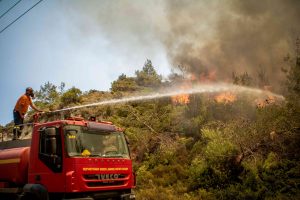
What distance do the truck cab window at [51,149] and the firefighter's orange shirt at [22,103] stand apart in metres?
3.54

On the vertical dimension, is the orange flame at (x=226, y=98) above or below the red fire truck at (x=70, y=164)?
above

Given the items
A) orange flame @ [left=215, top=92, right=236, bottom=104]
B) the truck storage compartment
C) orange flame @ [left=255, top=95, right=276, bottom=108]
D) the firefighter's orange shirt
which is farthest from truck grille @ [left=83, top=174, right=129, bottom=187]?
orange flame @ [left=215, top=92, right=236, bottom=104]

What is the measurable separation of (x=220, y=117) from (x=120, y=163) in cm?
958

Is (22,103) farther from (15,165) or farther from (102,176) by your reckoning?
(102,176)

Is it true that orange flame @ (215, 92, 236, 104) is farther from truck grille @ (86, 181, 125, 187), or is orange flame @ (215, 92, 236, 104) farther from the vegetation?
truck grille @ (86, 181, 125, 187)

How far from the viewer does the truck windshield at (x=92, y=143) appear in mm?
7812

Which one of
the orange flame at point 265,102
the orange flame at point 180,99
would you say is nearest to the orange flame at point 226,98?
the orange flame at point 265,102

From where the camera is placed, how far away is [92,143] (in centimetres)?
821

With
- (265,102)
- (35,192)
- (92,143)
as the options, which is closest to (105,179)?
(92,143)

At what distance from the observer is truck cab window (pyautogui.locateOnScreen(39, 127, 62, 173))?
7.67 meters

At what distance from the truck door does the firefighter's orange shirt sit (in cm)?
338

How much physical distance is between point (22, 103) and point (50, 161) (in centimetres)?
421

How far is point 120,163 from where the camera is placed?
8.59 m

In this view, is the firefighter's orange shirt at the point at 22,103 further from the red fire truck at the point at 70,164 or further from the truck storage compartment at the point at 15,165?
the red fire truck at the point at 70,164
